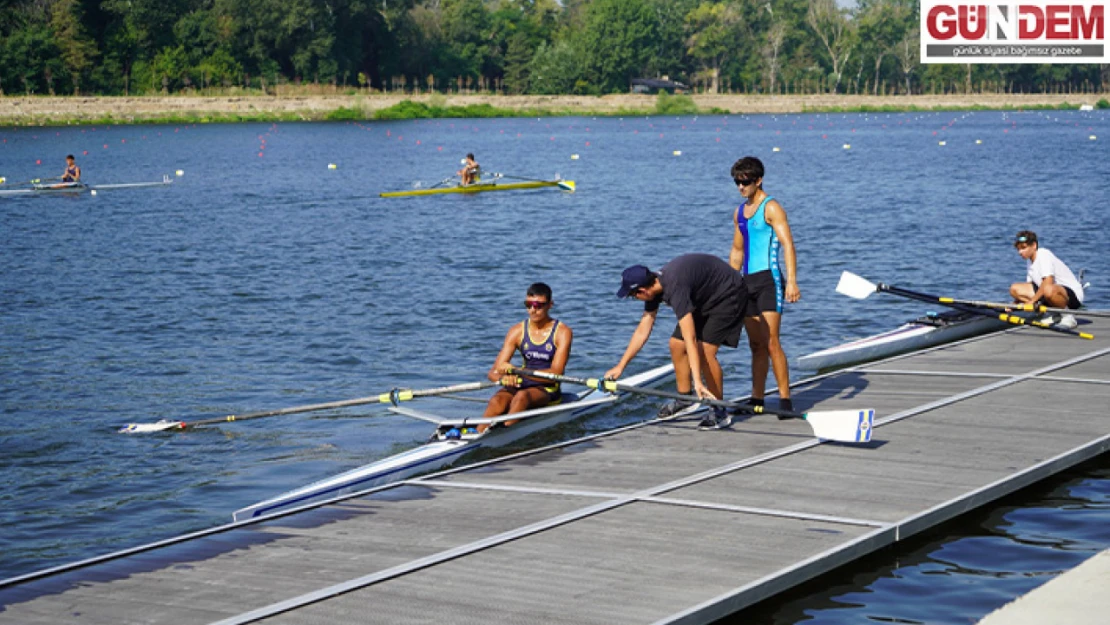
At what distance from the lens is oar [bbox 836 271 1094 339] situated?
16984mm

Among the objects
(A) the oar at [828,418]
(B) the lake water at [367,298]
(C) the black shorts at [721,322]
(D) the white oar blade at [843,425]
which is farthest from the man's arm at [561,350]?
(D) the white oar blade at [843,425]

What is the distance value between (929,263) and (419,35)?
125795 millimetres

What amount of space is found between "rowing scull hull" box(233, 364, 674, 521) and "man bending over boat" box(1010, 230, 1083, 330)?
670cm

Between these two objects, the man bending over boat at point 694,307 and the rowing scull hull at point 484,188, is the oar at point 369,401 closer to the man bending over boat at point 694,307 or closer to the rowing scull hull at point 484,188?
the man bending over boat at point 694,307

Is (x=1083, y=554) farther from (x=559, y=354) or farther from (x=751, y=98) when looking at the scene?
(x=751, y=98)

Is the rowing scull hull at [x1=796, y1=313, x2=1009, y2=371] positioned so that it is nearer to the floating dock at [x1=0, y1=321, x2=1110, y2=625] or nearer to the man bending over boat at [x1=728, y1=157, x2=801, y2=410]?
the floating dock at [x1=0, y1=321, x2=1110, y2=625]

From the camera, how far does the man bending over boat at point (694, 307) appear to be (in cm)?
1191

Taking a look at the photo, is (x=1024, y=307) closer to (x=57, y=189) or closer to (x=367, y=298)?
(x=367, y=298)

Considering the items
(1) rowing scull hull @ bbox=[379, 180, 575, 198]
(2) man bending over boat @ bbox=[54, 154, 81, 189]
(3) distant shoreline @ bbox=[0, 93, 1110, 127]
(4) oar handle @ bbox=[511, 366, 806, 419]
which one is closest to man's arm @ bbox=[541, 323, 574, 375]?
(4) oar handle @ bbox=[511, 366, 806, 419]

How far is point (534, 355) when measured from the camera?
44.5 feet

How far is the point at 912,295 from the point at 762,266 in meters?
5.63

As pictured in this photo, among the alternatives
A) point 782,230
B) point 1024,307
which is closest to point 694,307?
point 782,230

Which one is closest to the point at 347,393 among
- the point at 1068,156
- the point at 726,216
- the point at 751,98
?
the point at 726,216

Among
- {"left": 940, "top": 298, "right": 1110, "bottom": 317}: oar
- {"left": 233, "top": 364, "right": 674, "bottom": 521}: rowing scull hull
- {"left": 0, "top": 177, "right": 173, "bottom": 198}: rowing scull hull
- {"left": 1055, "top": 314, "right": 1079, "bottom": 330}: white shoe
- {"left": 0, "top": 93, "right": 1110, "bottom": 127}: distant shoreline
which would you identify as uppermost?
{"left": 0, "top": 93, "right": 1110, "bottom": 127}: distant shoreline
